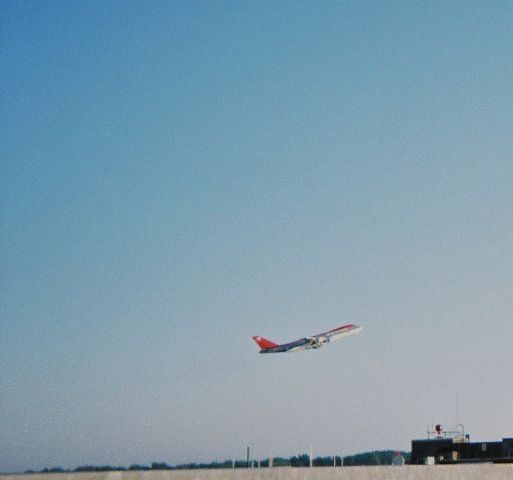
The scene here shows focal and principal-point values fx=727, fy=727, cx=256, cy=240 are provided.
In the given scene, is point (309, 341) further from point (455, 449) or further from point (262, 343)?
point (455, 449)

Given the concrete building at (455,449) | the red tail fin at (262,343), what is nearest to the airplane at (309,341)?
the red tail fin at (262,343)

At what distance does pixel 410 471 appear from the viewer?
43.2ft

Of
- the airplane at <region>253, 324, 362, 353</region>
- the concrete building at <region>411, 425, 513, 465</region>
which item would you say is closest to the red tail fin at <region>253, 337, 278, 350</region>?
the airplane at <region>253, 324, 362, 353</region>

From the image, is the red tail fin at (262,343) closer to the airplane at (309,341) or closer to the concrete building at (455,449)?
A: the airplane at (309,341)

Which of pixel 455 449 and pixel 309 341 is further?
pixel 309 341

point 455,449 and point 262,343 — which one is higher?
point 262,343

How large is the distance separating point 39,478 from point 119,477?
1000 mm

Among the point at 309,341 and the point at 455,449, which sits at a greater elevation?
the point at 309,341

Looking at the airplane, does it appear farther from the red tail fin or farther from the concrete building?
the concrete building

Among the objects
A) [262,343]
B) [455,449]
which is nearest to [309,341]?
[262,343]

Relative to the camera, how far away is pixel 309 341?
4875 inches

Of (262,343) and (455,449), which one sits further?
(262,343)

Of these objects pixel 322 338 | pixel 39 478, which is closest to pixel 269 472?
pixel 39 478

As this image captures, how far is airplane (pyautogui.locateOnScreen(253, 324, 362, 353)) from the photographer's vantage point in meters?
124
